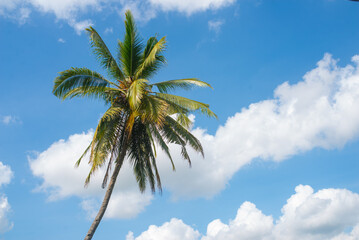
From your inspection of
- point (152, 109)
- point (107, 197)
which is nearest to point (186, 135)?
point (152, 109)

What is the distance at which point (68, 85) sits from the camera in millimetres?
13227

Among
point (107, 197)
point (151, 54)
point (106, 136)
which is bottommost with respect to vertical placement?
point (107, 197)

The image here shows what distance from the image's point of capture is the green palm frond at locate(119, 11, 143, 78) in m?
14.4

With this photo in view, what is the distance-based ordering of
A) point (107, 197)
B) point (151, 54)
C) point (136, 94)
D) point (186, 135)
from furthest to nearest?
point (186, 135) < point (151, 54) < point (107, 197) < point (136, 94)

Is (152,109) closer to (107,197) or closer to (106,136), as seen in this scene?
(106,136)

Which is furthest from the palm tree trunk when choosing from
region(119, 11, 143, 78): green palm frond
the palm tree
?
region(119, 11, 143, 78): green palm frond

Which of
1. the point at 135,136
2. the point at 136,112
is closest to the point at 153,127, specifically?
the point at 135,136

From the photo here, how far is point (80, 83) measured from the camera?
13391 mm

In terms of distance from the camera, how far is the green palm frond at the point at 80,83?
13039mm

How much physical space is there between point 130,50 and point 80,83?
262 centimetres

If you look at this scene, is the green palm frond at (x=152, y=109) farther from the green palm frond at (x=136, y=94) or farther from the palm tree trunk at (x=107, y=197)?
the palm tree trunk at (x=107, y=197)

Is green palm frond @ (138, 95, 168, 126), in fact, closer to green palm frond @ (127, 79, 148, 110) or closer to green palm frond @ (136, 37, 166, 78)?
green palm frond @ (127, 79, 148, 110)

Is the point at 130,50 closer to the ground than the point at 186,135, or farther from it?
farther from it

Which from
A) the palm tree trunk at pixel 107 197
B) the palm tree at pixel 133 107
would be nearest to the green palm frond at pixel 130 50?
the palm tree at pixel 133 107
